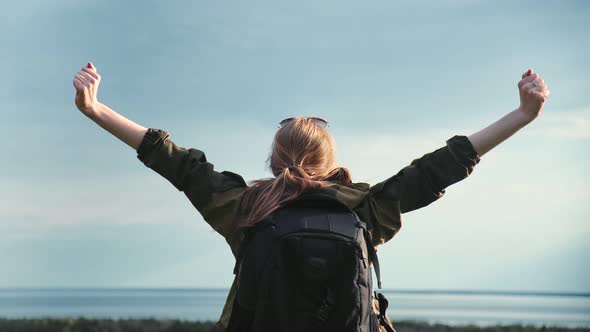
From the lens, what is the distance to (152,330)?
12984 mm

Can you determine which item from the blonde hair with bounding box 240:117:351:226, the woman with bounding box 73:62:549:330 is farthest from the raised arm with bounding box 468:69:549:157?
the blonde hair with bounding box 240:117:351:226

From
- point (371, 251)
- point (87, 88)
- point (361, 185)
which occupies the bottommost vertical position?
point (371, 251)

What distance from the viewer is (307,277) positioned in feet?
10.5

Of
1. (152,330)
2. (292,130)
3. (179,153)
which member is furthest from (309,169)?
(152,330)

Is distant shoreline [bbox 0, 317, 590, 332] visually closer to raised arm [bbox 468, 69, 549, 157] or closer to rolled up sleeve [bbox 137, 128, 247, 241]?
rolled up sleeve [bbox 137, 128, 247, 241]

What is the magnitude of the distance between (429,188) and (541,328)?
1077 centimetres

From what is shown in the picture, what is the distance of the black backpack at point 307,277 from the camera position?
126 inches

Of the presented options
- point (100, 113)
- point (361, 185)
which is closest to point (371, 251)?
point (361, 185)

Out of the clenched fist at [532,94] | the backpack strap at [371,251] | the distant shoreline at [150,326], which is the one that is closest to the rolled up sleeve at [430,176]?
the backpack strap at [371,251]

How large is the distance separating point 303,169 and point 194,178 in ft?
1.95

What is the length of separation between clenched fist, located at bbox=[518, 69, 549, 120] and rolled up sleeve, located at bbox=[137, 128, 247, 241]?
1618 millimetres

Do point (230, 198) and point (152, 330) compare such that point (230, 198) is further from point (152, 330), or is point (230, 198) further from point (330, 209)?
point (152, 330)

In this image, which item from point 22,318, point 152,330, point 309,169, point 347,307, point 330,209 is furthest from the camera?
point 22,318

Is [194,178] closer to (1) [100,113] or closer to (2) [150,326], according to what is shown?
(1) [100,113]
